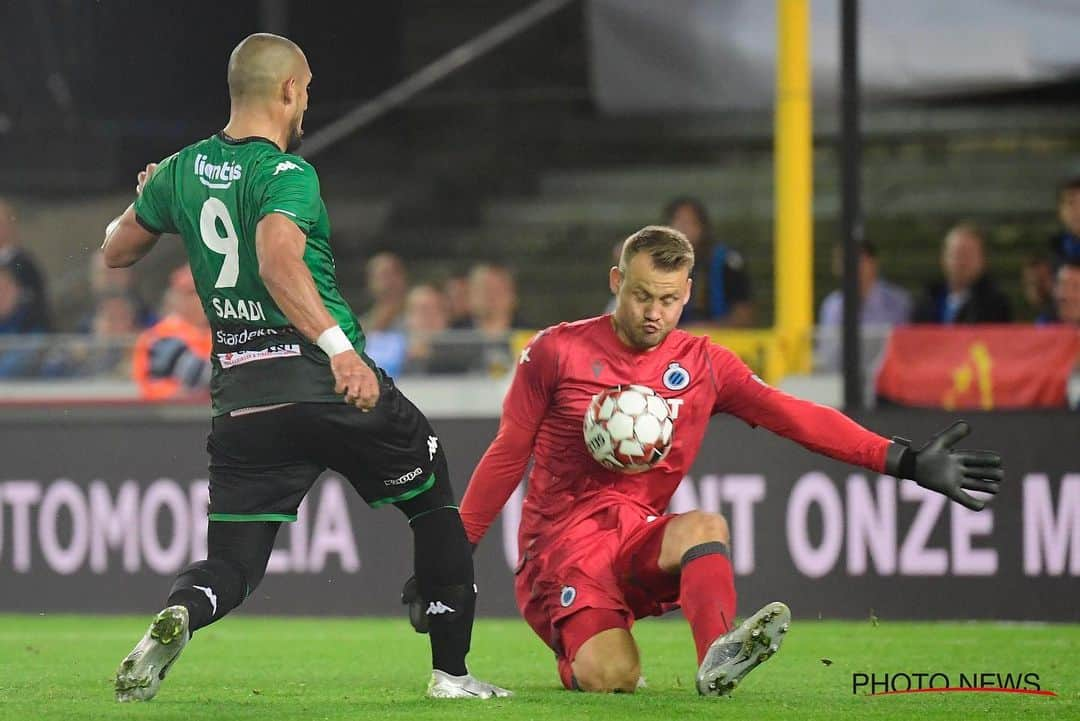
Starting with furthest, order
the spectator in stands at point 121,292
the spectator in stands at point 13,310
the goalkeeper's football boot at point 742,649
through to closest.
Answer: the spectator in stands at point 121,292 < the spectator in stands at point 13,310 < the goalkeeper's football boot at point 742,649

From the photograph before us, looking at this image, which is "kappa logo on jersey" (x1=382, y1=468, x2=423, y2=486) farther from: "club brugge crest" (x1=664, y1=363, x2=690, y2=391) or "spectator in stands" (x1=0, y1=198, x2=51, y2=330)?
"spectator in stands" (x1=0, y1=198, x2=51, y2=330)

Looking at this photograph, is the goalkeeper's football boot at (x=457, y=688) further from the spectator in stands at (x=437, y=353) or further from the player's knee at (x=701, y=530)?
the spectator in stands at (x=437, y=353)

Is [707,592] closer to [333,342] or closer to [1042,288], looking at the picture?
[333,342]

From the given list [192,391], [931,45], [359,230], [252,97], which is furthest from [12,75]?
[252,97]

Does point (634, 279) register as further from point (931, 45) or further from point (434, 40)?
point (434, 40)

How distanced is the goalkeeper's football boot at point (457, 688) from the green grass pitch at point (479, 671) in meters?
0.08

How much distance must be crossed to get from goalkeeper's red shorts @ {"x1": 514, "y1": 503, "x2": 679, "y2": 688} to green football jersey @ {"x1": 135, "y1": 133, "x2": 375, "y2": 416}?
1.03 meters

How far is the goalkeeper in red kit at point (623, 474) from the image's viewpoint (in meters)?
5.84

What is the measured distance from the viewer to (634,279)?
5938mm

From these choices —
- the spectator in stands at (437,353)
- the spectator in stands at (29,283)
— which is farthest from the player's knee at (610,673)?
the spectator in stands at (29,283)

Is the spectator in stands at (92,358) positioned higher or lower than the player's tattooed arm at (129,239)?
lower

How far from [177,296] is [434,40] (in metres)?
6.43

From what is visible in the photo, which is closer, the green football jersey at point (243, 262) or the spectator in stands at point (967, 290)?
the green football jersey at point (243, 262)

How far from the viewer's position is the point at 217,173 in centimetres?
546
